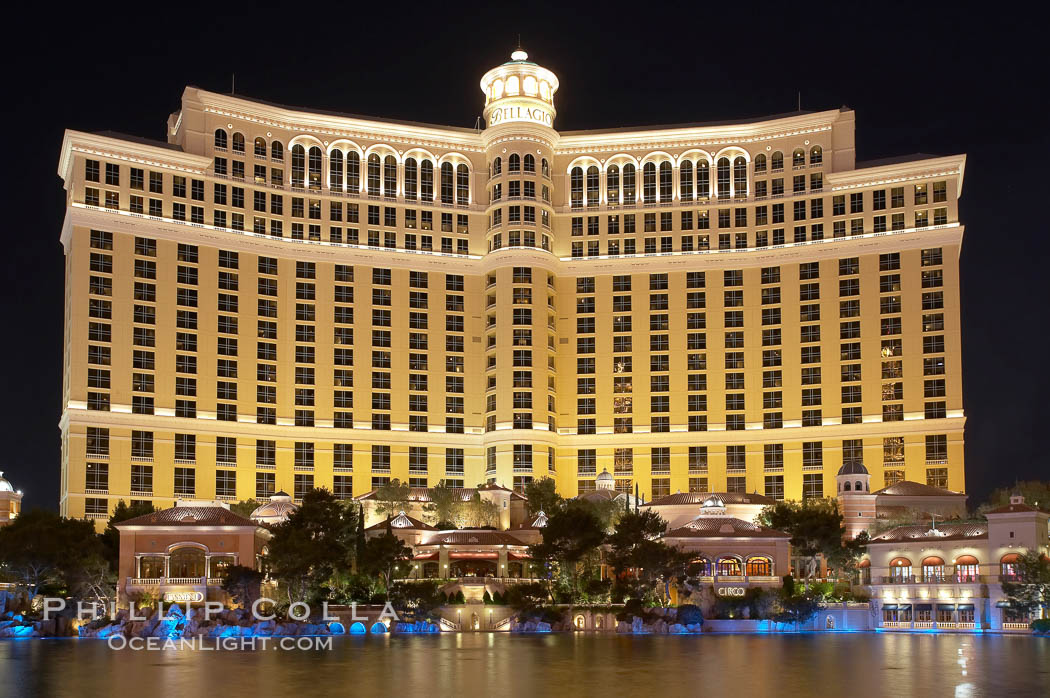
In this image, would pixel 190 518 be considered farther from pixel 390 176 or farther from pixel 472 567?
pixel 390 176

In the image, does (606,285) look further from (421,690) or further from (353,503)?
(421,690)

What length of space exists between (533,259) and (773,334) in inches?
1057

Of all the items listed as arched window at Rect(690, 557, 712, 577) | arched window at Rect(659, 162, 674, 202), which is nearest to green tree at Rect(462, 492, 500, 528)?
arched window at Rect(690, 557, 712, 577)

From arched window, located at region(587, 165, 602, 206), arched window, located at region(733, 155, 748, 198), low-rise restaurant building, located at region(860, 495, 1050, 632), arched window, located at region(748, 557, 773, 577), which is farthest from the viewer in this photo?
arched window, located at region(587, 165, 602, 206)

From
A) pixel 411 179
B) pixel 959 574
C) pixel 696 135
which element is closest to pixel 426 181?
pixel 411 179

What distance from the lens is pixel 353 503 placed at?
403ft

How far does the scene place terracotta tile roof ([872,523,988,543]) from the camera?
105250 mm

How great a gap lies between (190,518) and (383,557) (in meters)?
15.3

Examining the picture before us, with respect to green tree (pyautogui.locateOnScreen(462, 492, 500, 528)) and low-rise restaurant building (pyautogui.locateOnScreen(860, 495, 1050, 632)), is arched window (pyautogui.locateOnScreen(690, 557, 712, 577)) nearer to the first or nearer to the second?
low-rise restaurant building (pyautogui.locateOnScreen(860, 495, 1050, 632))

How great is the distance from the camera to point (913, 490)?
421 ft

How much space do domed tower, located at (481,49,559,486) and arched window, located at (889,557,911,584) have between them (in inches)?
1692

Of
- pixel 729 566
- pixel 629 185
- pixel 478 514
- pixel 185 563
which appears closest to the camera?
pixel 185 563

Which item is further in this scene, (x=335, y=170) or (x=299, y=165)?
(x=335, y=170)

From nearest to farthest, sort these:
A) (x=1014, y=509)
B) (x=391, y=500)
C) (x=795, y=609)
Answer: (x=795, y=609) < (x=1014, y=509) < (x=391, y=500)
